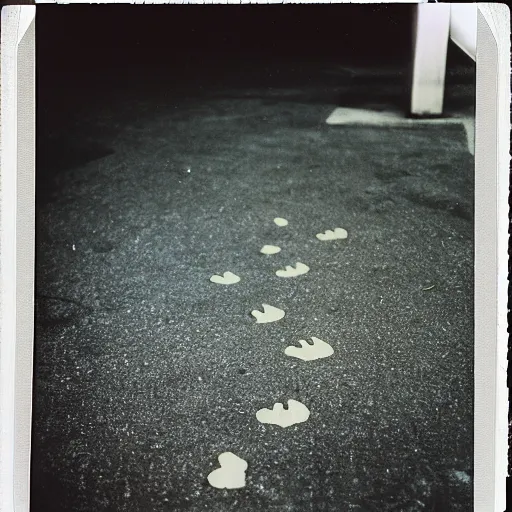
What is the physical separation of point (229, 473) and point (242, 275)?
0.21 m

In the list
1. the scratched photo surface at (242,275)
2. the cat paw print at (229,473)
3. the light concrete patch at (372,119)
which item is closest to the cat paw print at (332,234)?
the scratched photo surface at (242,275)

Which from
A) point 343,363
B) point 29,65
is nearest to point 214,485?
point 343,363

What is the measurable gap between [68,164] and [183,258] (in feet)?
0.51

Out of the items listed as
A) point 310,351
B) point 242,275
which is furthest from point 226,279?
point 310,351

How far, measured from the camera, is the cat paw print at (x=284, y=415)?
20.0 inches

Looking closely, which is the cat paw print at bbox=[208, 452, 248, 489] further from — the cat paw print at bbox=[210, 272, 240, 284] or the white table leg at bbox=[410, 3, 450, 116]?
the white table leg at bbox=[410, 3, 450, 116]

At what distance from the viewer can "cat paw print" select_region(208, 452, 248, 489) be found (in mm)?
474

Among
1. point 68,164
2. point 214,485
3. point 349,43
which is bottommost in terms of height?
point 214,485

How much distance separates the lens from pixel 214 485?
47cm

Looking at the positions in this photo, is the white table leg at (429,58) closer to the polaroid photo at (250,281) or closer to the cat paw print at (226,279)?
the polaroid photo at (250,281)

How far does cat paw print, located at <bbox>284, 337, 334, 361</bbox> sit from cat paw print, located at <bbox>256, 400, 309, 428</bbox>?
5 cm

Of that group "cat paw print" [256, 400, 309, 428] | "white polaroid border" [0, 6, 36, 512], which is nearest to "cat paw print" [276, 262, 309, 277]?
"cat paw print" [256, 400, 309, 428]

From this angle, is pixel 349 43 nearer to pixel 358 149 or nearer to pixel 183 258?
pixel 358 149

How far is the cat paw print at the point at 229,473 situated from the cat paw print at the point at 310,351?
113mm
